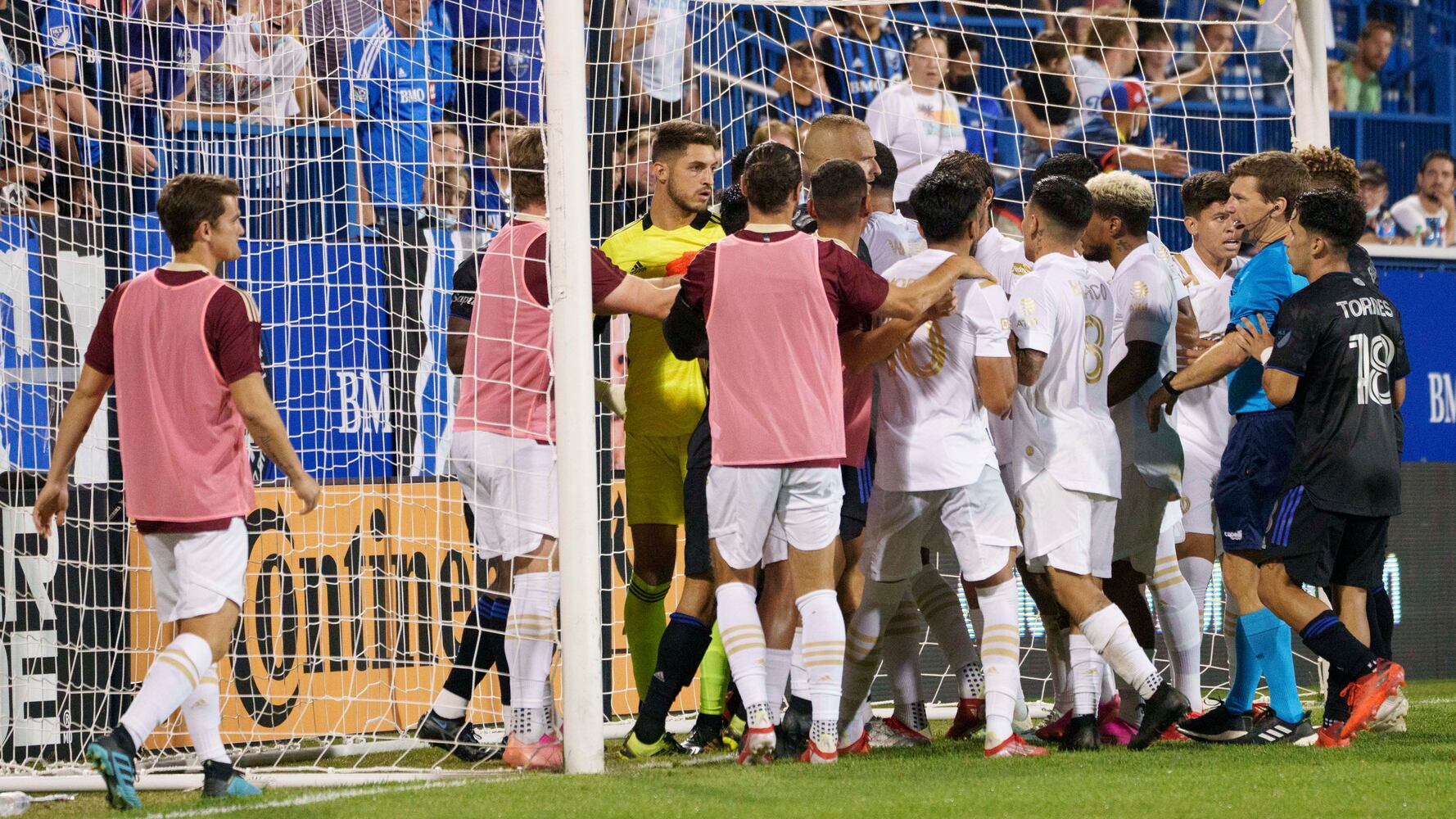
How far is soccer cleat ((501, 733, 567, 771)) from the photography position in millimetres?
5703

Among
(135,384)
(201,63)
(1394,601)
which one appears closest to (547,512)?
(135,384)

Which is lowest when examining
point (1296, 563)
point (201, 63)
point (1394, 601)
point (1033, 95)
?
point (1394, 601)

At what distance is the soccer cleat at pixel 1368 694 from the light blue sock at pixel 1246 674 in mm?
493

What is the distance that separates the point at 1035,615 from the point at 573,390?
4.74m

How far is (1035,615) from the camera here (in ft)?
30.8

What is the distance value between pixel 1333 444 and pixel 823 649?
2.08 m

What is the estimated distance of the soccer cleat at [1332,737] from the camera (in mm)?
6016

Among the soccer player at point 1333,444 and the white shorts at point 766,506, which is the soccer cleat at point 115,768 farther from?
the soccer player at point 1333,444

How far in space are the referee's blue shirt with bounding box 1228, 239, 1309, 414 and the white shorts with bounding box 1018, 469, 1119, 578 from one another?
786 millimetres

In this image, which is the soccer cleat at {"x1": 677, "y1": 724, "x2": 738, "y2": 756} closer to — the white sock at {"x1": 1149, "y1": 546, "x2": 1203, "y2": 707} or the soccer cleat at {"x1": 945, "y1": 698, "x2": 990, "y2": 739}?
the soccer cleat at {"x1": 945, "y1": 698, "x2": 990, "y2": 739}

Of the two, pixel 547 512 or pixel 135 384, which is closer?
pixel 135 384

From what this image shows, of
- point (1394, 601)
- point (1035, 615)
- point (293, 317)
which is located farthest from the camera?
point (1394, 601)

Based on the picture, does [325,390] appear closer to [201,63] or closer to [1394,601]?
[201,63]

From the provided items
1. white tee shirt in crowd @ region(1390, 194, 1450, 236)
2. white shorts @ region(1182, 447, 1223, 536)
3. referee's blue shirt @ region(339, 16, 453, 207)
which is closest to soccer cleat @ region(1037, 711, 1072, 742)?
white shorts @ region(1182, 447, 1223, 536)
